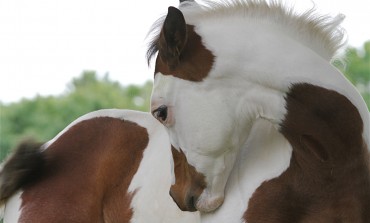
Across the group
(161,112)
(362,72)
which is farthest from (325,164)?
(362,72)

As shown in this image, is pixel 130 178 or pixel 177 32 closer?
pixel 177 32

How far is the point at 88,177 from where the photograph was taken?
5430 mm

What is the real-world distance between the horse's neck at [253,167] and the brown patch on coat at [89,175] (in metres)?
1.02

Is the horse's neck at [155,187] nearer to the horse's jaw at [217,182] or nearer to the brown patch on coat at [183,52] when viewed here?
the horse's jaw at [217,182]

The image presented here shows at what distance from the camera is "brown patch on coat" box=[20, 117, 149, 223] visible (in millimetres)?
5324

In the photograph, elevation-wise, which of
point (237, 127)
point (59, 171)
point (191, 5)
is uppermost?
point (191, 5)

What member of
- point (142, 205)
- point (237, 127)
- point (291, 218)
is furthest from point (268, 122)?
point (142, 205)

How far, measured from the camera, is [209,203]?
4344 millimetres

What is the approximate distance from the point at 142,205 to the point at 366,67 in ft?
56.5

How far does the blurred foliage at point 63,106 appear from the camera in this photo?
70.6 ft

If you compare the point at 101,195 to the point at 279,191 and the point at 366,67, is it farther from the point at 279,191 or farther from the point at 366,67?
the point at 366,67

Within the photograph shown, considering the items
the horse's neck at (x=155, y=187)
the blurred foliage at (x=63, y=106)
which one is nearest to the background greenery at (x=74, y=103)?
the blurred foliage at (x=63, y=106)

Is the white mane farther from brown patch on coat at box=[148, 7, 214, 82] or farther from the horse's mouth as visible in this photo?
the horse's mouth

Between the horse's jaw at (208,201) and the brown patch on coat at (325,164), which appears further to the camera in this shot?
the horse's jaw at (208,201)
